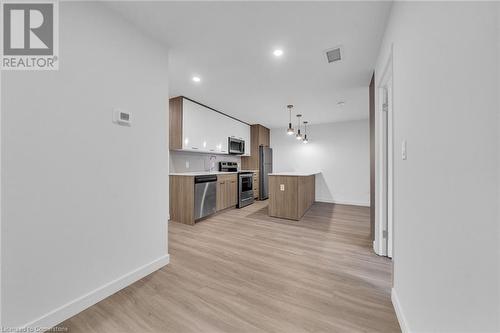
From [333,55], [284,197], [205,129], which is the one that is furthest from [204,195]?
[333,55]

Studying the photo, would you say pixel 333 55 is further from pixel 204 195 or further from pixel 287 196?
pixel 204 195

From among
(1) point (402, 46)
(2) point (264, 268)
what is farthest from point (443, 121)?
(2) point (264, 268)

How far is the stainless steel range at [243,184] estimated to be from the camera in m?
4.83

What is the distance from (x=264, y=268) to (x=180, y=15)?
2499 millimetres

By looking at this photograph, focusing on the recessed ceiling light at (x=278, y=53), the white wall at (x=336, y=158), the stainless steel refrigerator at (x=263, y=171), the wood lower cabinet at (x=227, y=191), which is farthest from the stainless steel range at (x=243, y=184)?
the recessed ceiling light at (x=278, y=53)

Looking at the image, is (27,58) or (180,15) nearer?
(27,58)

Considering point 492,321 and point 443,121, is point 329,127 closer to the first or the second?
point 443,121

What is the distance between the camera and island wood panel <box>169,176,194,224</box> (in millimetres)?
3441

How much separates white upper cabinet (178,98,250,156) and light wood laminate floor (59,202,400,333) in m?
1.91

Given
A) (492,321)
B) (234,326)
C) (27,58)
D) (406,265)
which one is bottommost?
(234,326)

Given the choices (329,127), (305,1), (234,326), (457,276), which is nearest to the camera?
(457,276)

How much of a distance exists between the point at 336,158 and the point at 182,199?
446cm

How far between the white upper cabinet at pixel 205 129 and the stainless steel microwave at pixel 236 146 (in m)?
0.12

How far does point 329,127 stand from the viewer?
5738 millimetres
